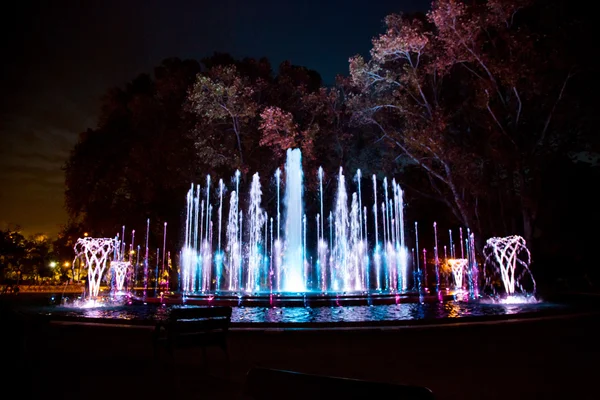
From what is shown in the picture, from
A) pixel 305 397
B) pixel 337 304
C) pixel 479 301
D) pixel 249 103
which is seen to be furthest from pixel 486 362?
pixel 249 103

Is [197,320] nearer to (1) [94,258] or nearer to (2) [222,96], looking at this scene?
(1) [94,258]

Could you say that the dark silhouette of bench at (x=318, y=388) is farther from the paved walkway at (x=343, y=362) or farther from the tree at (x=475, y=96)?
the tree at (x=475, y=96)

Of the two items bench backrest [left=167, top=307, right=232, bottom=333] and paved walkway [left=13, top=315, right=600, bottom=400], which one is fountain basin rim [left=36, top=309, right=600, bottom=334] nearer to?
paved walkway [left=13, top=315, right=600, bottom=400]

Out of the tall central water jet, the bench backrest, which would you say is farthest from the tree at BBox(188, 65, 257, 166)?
the bench backrest

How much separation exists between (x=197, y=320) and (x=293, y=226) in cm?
1852

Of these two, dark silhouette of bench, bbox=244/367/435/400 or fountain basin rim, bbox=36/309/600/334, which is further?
fountain basin rim, bbox=36/309/600/334

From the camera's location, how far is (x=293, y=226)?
2525 cm

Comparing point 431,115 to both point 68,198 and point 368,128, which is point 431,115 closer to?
point 368,128

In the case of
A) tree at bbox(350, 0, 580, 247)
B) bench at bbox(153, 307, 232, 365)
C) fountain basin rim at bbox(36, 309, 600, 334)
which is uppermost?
tree at bbox(350, 0, 580, 247)

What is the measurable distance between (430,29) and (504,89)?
5.40 metres

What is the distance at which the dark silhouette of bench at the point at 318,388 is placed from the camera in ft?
6.75

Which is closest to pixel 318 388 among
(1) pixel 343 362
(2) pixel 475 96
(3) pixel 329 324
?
(1) pixel 343 362

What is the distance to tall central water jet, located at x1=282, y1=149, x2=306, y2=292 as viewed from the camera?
2411 cm

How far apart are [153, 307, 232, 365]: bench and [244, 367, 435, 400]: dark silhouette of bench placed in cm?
421
